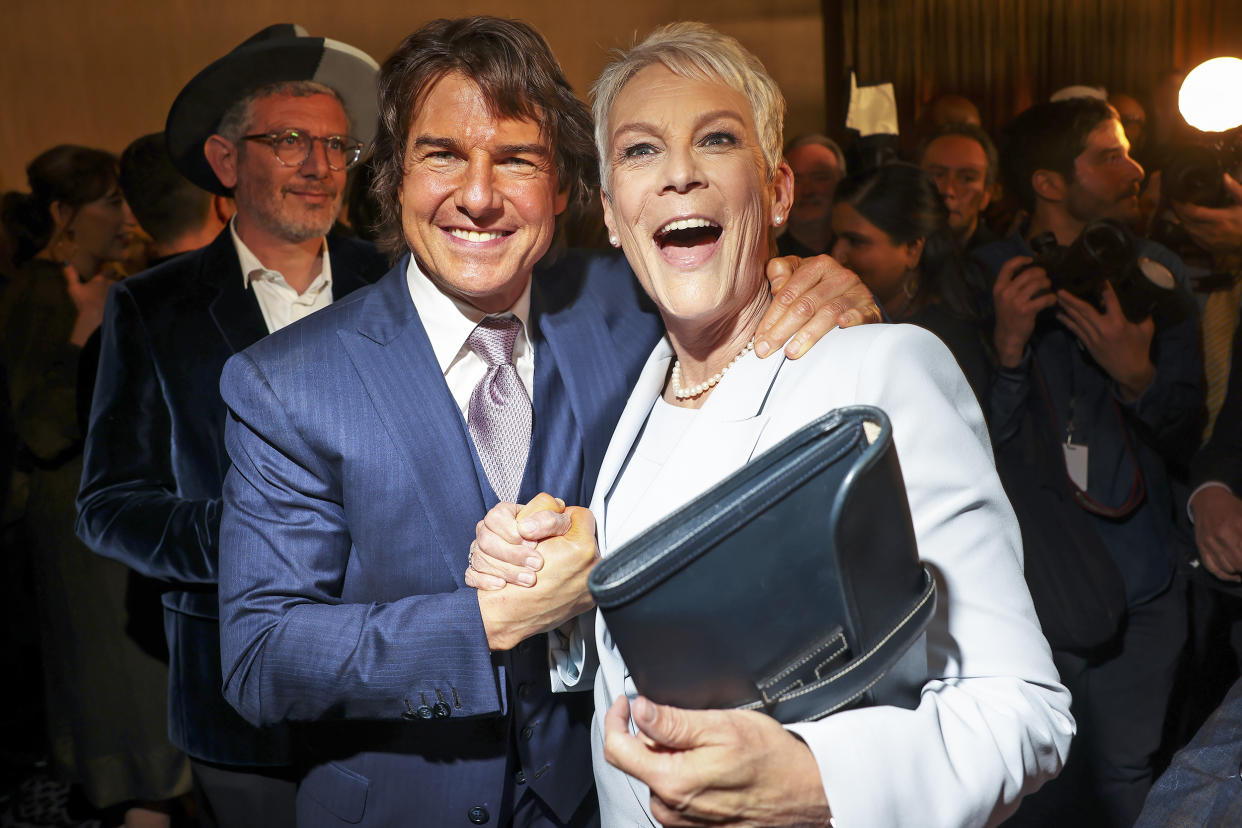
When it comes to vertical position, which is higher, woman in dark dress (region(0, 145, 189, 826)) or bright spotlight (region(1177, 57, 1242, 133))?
bright spotlight (region(1177, 57, 1242, 133))

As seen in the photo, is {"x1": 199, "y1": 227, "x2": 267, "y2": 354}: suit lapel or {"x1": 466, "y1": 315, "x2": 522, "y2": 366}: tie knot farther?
{"x1": 199, "y1": 227, "x2": 267, "y2": 354}: suit lapel

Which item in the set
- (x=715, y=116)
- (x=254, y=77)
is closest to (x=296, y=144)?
(x=254, y=77)

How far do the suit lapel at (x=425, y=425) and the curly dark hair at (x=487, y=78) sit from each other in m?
0.30

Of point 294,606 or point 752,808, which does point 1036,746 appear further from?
point 294,606

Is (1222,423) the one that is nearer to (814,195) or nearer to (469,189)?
(814,195)

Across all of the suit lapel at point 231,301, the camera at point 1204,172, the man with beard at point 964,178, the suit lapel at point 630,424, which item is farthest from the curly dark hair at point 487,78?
the man with beard at point 964,178

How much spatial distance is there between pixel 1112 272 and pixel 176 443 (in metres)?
2.18

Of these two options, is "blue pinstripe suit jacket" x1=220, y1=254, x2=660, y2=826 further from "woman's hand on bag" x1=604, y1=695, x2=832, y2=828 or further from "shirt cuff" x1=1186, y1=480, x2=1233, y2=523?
"shirt cuff" x1=1186, y1=480, x2=1233, y2=523

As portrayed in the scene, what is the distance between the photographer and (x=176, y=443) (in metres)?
2.11

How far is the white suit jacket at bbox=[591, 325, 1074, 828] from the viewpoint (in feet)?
3.22

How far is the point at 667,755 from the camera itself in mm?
914

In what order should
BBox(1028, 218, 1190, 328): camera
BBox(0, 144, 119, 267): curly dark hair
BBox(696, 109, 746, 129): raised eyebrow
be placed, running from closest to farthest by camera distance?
BBox(696, 109, 746, 129): raised eyebrow → BBox(1028, 218, 1190, 328): camera → BBox(0, 144, 119, 267): curly dark hair

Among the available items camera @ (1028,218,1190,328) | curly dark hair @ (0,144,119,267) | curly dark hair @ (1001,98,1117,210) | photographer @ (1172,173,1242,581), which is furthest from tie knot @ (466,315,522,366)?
curly dark hair @ (0,144,119,267)

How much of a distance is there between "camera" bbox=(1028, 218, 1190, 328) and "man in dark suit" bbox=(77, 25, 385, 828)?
68.7 inches
